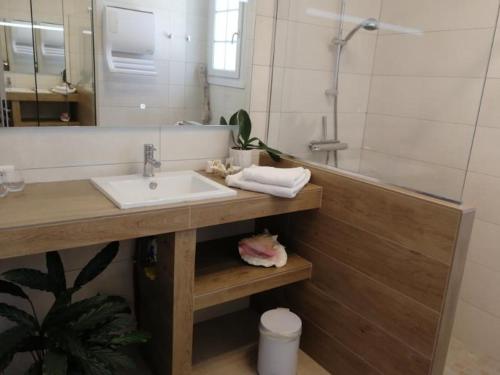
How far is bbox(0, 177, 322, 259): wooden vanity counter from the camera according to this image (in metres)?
1.27

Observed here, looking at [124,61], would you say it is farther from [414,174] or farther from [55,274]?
[414,174]

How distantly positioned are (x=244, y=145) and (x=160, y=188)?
52cm

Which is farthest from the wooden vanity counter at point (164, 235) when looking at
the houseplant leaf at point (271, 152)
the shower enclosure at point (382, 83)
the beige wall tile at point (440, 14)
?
the beige wall tile at point (440, 14)

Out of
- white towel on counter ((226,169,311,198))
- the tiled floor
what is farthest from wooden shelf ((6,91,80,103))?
the tiled floor

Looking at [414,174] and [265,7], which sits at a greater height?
[265,7]

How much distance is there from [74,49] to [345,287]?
154 cm

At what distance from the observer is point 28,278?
4.85 ft

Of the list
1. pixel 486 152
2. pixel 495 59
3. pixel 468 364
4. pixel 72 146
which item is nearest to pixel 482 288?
pixel 468 364

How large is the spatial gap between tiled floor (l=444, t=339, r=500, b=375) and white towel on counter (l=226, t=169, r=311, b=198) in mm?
1249

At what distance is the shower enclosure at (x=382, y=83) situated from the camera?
2113 mm

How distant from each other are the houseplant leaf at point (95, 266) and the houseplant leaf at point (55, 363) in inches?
11.1

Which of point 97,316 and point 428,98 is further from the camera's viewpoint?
point 428,98

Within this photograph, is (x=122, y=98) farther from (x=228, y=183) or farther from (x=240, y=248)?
(x=240, y=248)

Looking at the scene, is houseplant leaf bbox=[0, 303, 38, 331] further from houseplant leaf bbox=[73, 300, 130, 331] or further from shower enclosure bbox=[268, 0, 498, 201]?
shower enclosure bbox=[268, 0, 498, 201]
